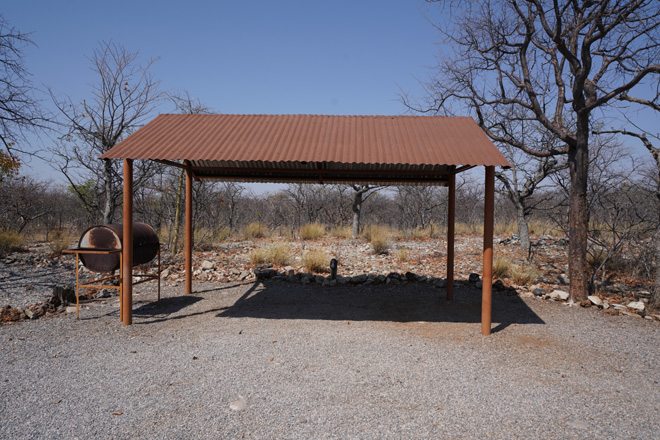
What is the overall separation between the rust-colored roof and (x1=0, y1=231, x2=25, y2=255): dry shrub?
677cm

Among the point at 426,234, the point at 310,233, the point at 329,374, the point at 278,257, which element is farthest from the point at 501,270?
the point at 426,234

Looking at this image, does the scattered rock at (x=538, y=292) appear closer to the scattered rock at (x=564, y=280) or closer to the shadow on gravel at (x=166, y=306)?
the scattered rock at (x=564, y=280)

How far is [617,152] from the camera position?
1016 cm

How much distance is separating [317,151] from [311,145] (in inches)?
13.3

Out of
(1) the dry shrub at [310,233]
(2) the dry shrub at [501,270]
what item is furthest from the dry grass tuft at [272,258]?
(2) the dry shrub at [501,270]

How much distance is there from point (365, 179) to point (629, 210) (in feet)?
21.6

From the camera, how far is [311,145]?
20.1 ft

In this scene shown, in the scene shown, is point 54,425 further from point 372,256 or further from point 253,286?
point 372,256

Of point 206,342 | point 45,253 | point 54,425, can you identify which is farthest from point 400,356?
point 45,253

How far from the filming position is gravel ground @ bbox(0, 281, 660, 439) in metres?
3.11

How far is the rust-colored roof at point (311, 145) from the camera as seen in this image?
5.51 metres

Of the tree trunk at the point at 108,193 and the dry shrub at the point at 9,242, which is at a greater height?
the tree trunk at the point at 108,193

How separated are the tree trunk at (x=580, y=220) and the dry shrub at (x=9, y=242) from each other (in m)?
13.8

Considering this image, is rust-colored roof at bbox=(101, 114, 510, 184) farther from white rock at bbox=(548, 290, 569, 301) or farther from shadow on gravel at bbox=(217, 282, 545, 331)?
white rock at bbox=(548, 290, 569, 301)
